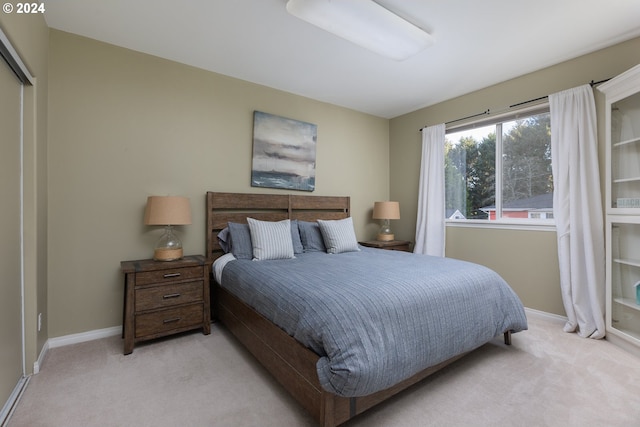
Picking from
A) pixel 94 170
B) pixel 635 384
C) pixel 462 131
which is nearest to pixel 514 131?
pixel 462 131

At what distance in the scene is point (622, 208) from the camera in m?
2.34

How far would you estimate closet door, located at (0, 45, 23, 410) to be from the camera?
1.56 meters

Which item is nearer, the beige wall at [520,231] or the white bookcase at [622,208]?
the white bookcase at [622,208]

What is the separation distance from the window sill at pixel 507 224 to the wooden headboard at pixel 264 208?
1.44 meters

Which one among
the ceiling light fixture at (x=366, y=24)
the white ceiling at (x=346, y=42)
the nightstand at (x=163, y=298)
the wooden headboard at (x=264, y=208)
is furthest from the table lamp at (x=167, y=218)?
the ceiling light fixture at (x=366, y=24)

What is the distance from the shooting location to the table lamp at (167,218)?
2479 millimetres

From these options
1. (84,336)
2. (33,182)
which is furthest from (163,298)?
→ (33,182)

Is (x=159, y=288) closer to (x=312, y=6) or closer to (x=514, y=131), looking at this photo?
(x=312, y=6)

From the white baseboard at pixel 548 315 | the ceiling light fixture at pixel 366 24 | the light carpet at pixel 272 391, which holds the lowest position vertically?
the light carpet at pixel 272 391

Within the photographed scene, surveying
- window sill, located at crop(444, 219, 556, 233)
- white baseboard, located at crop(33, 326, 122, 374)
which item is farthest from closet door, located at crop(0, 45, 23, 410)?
window sill, located at crop(444, 219, 556, 233)

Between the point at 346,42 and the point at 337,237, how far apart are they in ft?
6.25

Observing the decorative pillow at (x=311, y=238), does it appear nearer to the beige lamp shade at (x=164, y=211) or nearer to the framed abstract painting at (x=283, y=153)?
the framed abstract painting at (x=283, y=153)

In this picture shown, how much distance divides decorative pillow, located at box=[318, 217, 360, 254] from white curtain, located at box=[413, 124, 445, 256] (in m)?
1.13

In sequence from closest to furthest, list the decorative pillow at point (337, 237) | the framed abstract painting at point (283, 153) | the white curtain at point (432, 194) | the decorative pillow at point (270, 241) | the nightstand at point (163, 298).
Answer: the nightstand at point (163, 298) < the decorative pillow at point (270, 241) < the decorative pillow at point (337, 237) < the framed abstract painting at point (283, 153) < the white curtain at point (432, 194)
